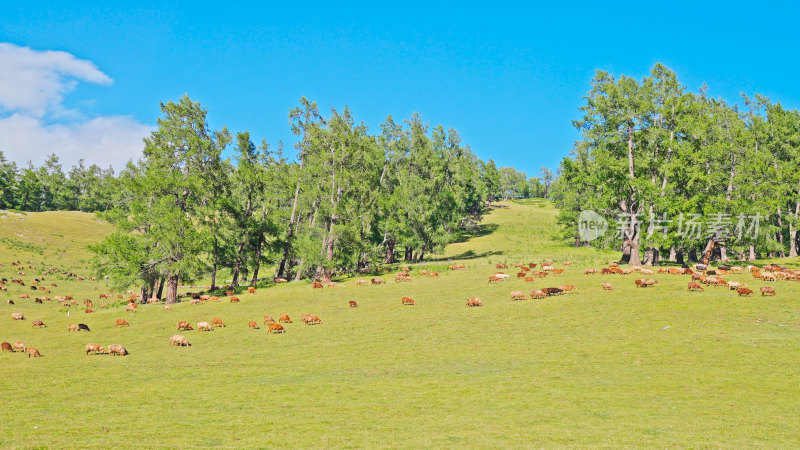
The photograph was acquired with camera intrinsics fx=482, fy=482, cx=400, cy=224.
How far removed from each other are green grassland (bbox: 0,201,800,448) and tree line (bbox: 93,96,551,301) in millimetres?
9139

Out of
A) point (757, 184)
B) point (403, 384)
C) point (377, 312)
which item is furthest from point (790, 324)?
point (757, 184)

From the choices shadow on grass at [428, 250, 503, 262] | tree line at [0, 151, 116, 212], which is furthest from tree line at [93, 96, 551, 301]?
tree line at [0, 151, 116, 212]

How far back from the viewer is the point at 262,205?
5644 cm

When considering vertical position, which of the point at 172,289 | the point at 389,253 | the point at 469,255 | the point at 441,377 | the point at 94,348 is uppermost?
the point at 469,255

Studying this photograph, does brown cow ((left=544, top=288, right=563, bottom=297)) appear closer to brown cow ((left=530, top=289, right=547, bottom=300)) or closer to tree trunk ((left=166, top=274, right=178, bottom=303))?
brown cow ((left=530, top=289, right=547, bottom=300))

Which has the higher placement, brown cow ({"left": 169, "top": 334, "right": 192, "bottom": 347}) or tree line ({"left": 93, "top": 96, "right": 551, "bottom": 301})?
tree line ({"left": 93, "top": 96, "right": 551, "bottom": 301})

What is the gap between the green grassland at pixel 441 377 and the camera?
1271 cm

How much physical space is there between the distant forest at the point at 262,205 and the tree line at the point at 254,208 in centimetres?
12

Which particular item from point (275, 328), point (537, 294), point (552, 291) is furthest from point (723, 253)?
point (275, 328)

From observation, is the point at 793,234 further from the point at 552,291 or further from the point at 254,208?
the point at 254,208

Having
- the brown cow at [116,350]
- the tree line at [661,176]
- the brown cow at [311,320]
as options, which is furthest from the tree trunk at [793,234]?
the brown cow at [116,350]

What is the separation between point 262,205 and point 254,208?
1223 mm

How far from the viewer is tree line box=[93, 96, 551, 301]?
143 ft

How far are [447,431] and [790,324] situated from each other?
65.4ft
